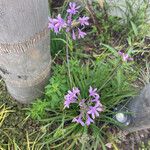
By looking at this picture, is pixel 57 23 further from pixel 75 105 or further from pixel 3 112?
pixel 3 112

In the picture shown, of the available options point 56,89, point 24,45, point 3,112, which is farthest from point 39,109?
point 24,45

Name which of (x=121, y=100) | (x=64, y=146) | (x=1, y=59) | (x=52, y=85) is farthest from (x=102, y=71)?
(x=1, y=59)

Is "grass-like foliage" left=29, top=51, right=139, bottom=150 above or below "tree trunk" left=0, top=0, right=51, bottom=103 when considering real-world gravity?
below

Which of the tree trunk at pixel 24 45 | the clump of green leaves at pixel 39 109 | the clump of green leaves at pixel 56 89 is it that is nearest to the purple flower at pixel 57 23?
the tree trunk at pixel 24 45

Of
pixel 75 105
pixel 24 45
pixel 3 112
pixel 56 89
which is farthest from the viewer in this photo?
pixel 3 112

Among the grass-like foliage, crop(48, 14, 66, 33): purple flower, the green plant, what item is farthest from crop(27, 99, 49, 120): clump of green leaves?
crop(48, 14, 66, 33): purple flower

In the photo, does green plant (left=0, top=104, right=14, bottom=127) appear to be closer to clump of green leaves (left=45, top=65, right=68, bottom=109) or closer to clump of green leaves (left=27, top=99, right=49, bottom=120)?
clump of green leaves (left=27, top=99, right=49, bottom=120)

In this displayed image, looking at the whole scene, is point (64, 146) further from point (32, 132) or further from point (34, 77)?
point (34, 77)
